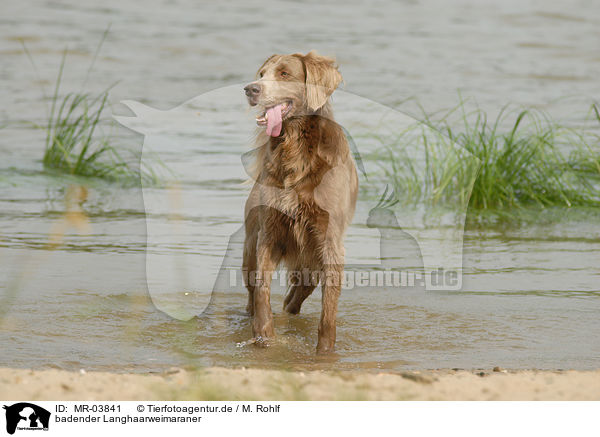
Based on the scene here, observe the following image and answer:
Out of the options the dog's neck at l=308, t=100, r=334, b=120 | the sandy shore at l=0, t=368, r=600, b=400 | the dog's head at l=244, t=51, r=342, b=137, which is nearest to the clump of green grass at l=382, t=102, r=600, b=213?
the dog's neck at l=308, t=100, r=334, b=120

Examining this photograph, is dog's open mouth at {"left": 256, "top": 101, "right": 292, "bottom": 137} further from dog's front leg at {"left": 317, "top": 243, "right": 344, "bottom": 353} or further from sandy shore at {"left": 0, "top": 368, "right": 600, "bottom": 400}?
sandy shore at {"left": 0, "top": 368, "right": 600, "bottom": 400}

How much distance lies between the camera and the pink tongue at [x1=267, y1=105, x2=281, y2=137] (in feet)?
16.0

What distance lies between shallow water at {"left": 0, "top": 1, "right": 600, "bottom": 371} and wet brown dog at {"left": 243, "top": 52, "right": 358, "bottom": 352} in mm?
400

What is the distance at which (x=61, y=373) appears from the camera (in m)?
3.94

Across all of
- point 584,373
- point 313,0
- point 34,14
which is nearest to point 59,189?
point 584,373

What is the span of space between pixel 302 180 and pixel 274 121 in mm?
368

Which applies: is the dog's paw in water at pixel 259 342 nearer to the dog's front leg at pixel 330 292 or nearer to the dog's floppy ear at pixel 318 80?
the dog's front leg at pixel 330 292

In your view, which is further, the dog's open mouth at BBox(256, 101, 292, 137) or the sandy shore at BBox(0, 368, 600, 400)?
the dog's open mouth at BBox(256, 101, 292, 137)

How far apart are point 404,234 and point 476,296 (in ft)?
7.64

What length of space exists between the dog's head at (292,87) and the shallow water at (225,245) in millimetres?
481
